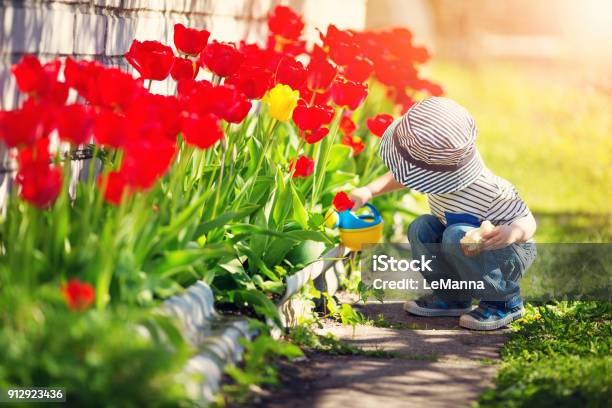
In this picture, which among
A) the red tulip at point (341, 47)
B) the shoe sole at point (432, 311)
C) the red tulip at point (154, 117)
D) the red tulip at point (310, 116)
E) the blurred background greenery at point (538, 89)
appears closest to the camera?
the red tulip at point (154, 117)

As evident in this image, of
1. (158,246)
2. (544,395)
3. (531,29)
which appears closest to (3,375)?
(158,246)

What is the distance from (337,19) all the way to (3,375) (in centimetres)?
596

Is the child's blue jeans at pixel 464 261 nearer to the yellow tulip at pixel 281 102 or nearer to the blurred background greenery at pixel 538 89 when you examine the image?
the yellow tulip at pixel 281 102

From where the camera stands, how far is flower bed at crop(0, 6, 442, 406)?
273 cm

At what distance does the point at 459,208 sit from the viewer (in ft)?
15.0

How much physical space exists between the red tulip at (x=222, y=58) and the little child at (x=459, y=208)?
875mm

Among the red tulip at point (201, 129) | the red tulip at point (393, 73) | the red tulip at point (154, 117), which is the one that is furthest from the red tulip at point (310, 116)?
the red tulip at point (393, 73)

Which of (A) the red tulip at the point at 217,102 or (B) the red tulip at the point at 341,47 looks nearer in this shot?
(A) the red tulip at the point at 217,102

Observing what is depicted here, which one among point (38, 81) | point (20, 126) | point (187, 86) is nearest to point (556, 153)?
point (187, 86)

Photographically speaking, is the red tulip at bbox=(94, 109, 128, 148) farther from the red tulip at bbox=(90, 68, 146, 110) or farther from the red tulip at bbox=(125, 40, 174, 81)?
the red tulip at bbox=(125, 40, 174, 81)

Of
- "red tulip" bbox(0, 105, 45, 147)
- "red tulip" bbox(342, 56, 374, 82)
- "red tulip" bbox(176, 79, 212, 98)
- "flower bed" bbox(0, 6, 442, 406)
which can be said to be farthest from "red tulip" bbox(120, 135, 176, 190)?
"red tulip" bbox(342, 56, 374, 82)

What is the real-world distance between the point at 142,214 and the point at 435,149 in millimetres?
1544

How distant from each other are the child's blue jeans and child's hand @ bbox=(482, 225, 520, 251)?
12 cm

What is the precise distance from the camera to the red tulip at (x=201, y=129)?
3.23 m
